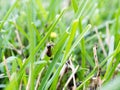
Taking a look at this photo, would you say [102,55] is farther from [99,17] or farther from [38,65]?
[99,17]

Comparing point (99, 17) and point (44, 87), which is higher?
point (99, 17)

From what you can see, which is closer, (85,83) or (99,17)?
(85,83)

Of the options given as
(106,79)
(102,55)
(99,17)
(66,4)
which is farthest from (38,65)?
(66,4)

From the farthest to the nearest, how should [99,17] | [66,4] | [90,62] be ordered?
[66,4], [99,17], [90,62]

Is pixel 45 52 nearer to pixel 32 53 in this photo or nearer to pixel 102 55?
pixel 32 53

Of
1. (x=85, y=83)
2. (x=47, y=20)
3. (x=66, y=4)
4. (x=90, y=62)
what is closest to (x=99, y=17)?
(x=66, y=4)

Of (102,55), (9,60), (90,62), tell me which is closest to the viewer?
(9,60)

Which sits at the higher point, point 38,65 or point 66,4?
point 66,4

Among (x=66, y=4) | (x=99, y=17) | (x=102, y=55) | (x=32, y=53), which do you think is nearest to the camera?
(x=32, y=53)

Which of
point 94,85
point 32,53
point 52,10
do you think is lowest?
point 94,85
